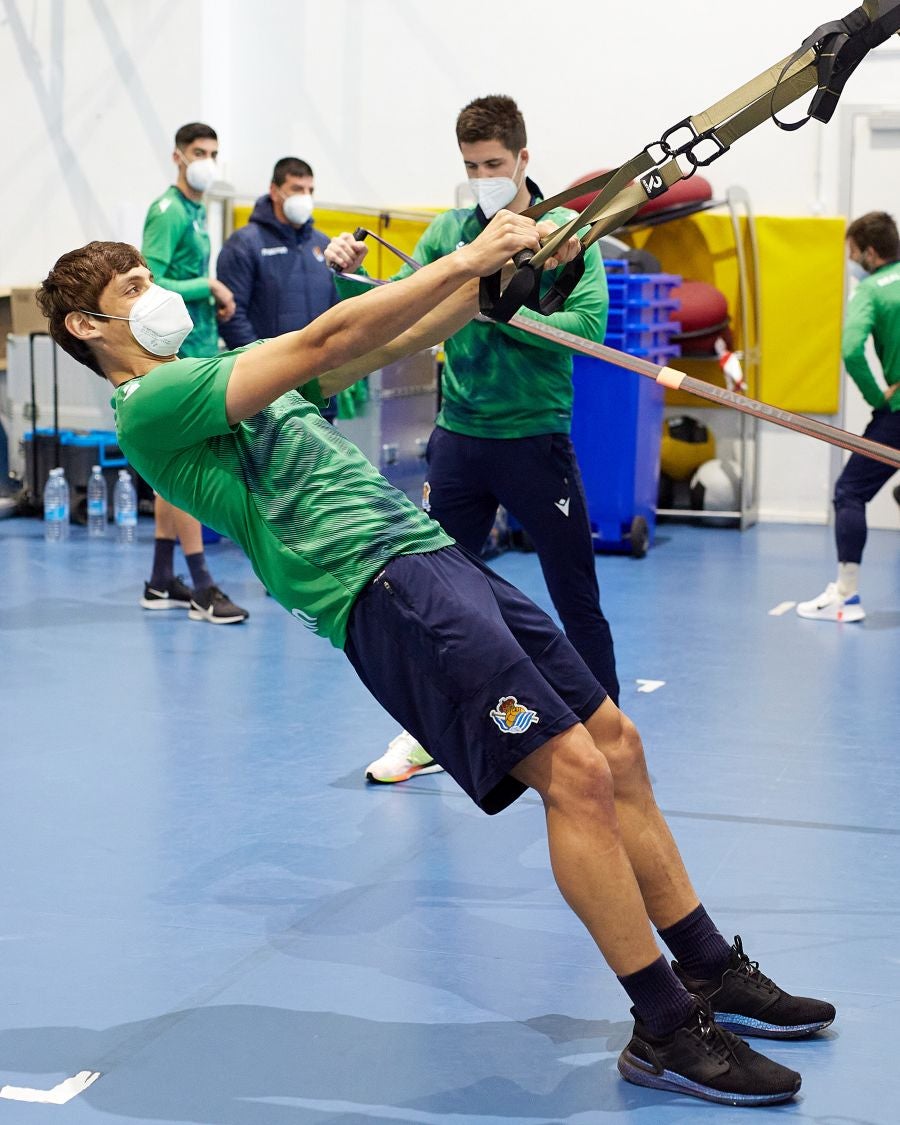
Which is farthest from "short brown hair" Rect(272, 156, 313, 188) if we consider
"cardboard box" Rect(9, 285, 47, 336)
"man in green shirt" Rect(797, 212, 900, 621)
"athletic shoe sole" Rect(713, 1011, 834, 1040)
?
"athletic shoe sole" Rect(713, 1011, 834, 1040)

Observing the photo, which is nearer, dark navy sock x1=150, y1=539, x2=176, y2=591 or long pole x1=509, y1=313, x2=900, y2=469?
long pole x1=509, y1=313, x2=900, y2=469

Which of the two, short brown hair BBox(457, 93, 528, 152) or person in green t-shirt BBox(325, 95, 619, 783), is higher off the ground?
short brown hair BBox(457, 93, 528, 152)

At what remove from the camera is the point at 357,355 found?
9.25 feet

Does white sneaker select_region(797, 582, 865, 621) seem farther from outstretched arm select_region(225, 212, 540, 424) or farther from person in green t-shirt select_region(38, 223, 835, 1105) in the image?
outstretched arm select_region(225, 212, 540, 424)

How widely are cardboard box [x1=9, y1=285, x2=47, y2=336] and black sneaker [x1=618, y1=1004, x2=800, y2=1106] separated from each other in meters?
8.50

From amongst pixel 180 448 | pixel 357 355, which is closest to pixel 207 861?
pixel 180 448

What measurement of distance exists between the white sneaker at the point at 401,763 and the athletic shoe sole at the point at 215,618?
227 cm

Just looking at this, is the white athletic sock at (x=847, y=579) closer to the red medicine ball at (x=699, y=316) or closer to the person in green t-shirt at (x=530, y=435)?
the red medicine ball at (x=699, y=316)

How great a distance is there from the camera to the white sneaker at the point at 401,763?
4859 millimetres

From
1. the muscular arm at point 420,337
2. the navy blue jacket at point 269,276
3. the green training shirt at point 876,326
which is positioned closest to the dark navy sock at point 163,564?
the navy blue jacket at point 269,276

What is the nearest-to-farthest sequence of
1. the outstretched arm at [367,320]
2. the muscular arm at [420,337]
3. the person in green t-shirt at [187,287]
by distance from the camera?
the outstretched arm at [367,320], the muscular arm at [420,337], the person in green t-shirt at [187,287]

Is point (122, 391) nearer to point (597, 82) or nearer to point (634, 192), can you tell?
point (634, 192)

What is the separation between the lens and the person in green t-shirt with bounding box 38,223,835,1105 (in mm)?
2838

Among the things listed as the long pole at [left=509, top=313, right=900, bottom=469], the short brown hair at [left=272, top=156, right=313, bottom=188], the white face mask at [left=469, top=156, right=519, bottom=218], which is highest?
the short brown hair at [left=272, top=156, right=313, bottom=188]
